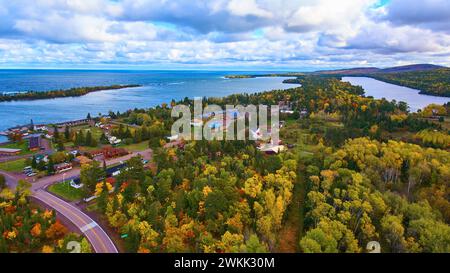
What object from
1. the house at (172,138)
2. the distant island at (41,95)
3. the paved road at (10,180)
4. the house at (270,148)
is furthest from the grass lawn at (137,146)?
the distant island at (41,95)

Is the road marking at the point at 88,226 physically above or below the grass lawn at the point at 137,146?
below

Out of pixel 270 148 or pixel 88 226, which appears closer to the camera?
pixel 88 226

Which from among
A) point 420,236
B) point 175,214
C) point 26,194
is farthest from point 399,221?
point 26,194

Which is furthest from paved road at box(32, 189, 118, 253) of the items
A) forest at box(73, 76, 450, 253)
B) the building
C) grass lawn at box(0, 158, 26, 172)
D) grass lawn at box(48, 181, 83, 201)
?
the building

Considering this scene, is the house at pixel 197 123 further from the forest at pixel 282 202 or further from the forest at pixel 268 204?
the forest at pixel 268 204

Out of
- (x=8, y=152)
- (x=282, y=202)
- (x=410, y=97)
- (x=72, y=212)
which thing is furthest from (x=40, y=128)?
(x=410, y=97)

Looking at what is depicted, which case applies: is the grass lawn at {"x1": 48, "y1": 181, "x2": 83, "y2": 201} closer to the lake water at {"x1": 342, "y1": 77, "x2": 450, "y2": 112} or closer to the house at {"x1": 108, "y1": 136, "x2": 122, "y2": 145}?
the house at {"x1": 108, "y1": 136, "x2": 122, "y2": 145}

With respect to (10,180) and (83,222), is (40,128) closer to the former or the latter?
(10,180)

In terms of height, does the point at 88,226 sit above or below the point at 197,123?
below
